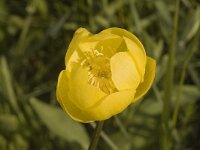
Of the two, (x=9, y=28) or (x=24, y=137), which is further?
(x=9, y=28)

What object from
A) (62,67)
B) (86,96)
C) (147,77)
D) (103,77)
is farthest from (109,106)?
(62,67)

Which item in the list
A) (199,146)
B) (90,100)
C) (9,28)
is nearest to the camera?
(90,100)

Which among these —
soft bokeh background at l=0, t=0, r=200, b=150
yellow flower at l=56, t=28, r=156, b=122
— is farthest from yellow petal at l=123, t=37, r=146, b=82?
soft bokeh background at l=0, t=0, r=200, b=150

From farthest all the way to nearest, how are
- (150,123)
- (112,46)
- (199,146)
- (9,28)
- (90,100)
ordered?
(9,28), (199,146), (150,123), (112,46), (90,100)

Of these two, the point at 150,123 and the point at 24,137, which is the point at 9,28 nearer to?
the point at 24,137

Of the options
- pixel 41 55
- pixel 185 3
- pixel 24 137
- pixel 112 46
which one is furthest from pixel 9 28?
pixel 112 46

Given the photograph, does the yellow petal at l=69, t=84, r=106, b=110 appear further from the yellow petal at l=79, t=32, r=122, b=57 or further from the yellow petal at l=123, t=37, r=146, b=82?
the yellow petal at l=79, t=32, r=122, b=57

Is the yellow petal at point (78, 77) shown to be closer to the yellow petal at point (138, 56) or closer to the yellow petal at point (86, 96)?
the yellow petal at point (86, 96)
